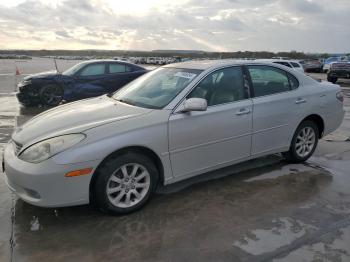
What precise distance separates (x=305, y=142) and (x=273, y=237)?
2.43 m

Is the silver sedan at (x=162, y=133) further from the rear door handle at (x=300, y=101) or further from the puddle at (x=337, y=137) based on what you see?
the puddle at (x=337, y=137)

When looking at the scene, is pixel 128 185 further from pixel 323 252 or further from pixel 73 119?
pixel 323 252

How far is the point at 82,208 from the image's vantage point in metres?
3.99

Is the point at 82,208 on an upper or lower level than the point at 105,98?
lower

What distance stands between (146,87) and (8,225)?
2.27 m

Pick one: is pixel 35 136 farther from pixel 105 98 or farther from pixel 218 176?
pixel 218 176

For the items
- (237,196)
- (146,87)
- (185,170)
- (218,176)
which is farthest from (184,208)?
(146,87)

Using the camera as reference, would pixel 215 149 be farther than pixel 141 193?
Yes

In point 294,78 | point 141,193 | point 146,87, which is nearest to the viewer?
point 141,193

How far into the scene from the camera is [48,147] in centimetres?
350

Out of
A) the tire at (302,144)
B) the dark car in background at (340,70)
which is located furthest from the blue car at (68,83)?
the dark car in background at (340,70)

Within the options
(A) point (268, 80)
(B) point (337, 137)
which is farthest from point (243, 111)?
(B) point (337, 137)

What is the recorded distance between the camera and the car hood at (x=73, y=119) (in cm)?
372

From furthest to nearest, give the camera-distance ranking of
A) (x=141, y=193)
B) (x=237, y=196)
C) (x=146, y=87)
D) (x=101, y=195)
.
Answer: (x=146, y=87)
(x=237, y=196)
(x=141, y=193)
(x=101, y=195)
